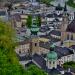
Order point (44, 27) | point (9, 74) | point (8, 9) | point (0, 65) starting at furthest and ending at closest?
point (8, 9) < point (44, 27) < point (0, 65) < point (9, 74)

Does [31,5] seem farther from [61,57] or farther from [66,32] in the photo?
[61,57]

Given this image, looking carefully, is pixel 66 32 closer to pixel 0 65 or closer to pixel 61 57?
pixel 61 57

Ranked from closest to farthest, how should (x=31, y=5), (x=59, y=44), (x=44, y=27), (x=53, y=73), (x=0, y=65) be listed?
1. (x=0, y=65)
2. (x=53, y=73)
3. (x=59, y=44)
4. (x=44, y=27)
5. (x=31, y=5)

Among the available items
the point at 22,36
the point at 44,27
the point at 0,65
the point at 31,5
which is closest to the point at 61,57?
the point at 22,36

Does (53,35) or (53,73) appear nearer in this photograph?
(53,73)

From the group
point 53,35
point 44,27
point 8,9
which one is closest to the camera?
point 53,35

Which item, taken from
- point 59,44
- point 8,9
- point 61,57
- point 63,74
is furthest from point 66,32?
point 8,9

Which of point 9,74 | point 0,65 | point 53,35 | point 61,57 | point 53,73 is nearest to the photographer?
point 9,74

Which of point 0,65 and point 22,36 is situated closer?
point 0,65

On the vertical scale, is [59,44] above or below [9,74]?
below
